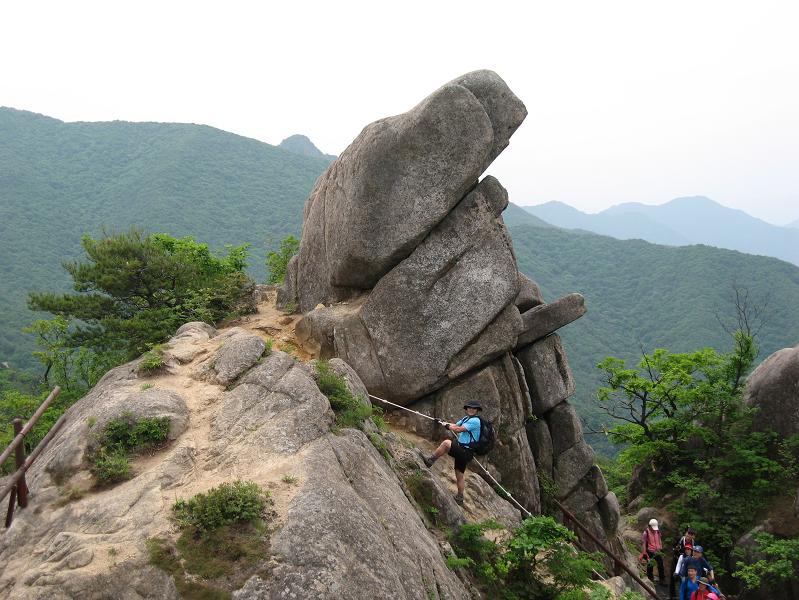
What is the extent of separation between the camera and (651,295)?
383 ft

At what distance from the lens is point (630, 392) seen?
2583 cm

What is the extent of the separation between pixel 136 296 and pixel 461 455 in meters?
15.5

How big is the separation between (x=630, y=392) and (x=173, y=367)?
20.6 metres

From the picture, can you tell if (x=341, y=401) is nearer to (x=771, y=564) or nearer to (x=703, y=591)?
(x=703, y=591)

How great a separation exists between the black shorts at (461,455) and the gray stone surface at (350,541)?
2750mm

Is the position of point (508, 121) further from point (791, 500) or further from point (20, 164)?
point (20, 164)

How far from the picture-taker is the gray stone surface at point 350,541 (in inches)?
259

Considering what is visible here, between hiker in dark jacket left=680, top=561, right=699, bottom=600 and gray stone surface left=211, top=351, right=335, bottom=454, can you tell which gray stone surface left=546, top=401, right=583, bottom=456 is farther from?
gray stone surface left=211, top=351, right=335, bottom=454

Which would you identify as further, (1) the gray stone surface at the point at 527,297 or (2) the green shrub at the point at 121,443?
(1) the gray stone surface at the point at 527,297

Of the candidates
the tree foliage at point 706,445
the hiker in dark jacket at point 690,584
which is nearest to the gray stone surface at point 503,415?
the hiker in dark jacket at point 690,584

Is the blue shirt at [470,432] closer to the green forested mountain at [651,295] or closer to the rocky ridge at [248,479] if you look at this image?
the rocky ridge at [248,479]

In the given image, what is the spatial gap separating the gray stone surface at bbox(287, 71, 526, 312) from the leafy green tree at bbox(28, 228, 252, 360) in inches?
236

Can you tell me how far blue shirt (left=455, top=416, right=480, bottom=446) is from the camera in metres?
12.1

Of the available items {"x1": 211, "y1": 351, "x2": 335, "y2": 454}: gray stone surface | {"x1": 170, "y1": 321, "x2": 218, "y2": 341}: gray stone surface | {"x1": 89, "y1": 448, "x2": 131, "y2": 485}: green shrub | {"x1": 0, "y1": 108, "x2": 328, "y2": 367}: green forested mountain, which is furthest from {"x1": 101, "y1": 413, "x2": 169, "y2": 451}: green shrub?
{"x1": 0, "y1": 108, "x2": 328, "y2": 367}: green forested mountain
